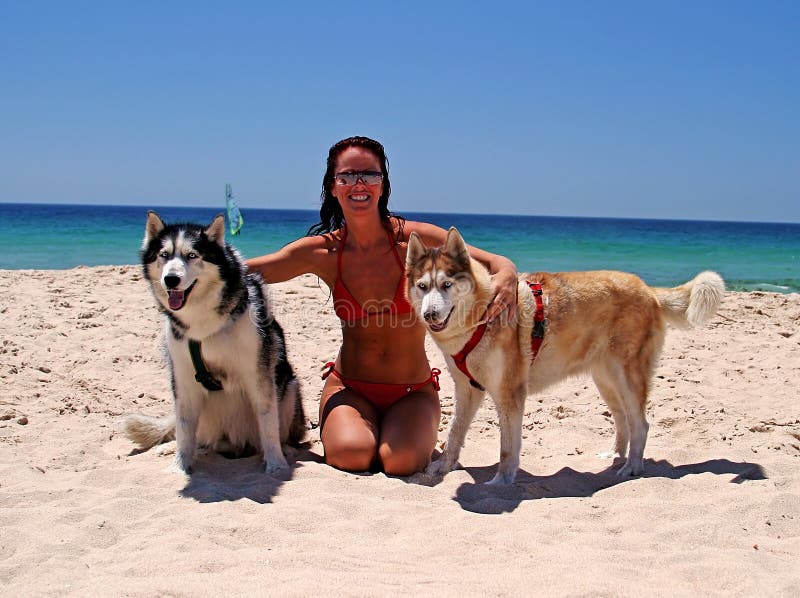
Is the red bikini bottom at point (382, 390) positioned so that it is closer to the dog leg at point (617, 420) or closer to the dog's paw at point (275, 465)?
the dog's paw at point (275, 465)

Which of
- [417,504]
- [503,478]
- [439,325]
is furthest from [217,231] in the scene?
[503,478]

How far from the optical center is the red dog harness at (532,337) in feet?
12.5

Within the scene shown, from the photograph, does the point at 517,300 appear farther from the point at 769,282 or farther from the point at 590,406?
the point at 769,282

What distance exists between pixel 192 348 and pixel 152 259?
0.55m

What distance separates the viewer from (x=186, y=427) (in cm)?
394

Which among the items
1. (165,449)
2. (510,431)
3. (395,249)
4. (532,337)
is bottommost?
(165,449)

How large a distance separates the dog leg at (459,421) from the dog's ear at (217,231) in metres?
1.67

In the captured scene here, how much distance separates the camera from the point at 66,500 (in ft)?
10.7

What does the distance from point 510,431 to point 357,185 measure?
70.7 inches

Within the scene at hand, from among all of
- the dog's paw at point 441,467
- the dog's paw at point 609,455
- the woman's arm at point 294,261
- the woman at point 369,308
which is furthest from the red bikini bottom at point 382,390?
the dog's paw at point 609,455

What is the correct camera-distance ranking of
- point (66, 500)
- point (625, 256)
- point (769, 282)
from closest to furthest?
point (66, 500) < point (769, 282) < point (625, 256)

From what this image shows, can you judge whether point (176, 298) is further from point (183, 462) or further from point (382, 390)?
point (382, 390)

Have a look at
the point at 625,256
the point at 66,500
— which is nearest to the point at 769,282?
the point at 625,256

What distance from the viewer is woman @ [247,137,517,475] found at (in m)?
4.14
